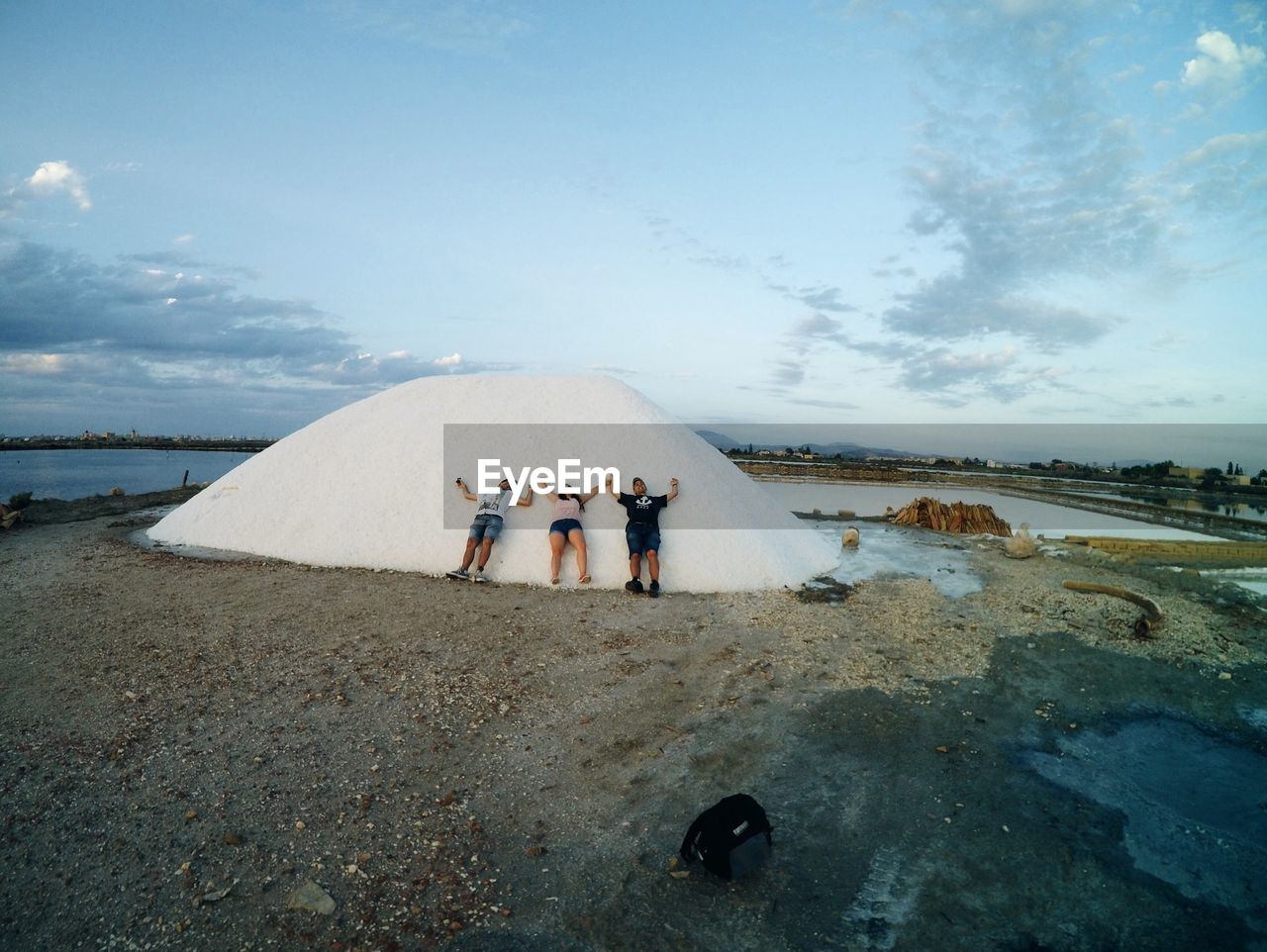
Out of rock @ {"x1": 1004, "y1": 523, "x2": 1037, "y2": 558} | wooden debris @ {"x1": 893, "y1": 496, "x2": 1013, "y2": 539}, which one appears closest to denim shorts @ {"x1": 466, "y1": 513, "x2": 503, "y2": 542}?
rock @ {"x1": 1004, "y1": 523, "x2": 1037, "y2": 558}

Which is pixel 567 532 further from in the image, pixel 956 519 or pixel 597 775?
pixel 956 519

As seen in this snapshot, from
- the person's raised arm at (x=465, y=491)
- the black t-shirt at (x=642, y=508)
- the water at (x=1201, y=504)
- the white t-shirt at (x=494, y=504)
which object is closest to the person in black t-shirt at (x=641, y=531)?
the black t-shirt at (x=642, y=508)

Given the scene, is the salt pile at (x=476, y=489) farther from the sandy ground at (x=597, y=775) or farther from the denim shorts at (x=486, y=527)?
the sandy ground at (x=597, y=775)

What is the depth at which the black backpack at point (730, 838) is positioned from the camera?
10.6 feet

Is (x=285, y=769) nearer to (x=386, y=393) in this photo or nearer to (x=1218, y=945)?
(x=1218, y=945)

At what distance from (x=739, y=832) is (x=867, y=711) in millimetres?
2439

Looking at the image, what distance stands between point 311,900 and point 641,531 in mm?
6361

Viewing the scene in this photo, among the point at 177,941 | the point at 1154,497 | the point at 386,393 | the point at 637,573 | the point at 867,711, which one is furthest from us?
the point at 1154,497

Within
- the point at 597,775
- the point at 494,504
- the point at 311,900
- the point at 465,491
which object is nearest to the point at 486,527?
the point at 494,504

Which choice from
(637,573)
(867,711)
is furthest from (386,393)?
(867,711)

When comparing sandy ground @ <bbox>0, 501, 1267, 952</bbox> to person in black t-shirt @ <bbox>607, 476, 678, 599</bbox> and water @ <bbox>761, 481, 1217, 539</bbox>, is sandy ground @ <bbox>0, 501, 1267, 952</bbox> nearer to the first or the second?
person in black t-shirt @ <bbox>607, 476, 678, 599</bbox>

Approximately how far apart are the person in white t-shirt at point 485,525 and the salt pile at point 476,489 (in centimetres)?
20

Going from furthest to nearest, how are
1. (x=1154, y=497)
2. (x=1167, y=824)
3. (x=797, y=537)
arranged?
(x=1154, y=497) < (x=797, y=537) < (x=1167, y=824)

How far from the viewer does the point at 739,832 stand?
10.7 feet
